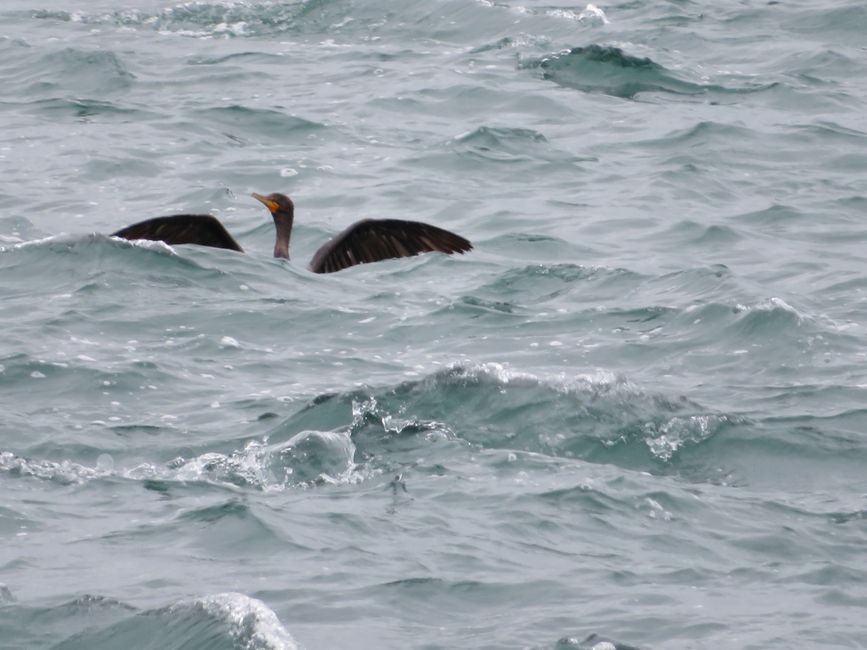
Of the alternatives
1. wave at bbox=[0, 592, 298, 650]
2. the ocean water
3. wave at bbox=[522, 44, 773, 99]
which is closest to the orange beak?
the ocean water

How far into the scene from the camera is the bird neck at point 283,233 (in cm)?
1219

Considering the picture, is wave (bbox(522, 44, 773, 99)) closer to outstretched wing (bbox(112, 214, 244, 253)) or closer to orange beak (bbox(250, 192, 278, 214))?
orange beak (bbox(250, 192, 278, 214))

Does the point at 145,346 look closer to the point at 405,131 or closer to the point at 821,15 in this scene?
the point at 405,131

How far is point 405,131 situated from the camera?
16.4m

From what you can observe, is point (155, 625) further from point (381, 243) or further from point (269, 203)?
point (269, 203)

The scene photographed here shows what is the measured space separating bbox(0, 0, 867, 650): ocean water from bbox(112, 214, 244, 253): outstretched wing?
0.26 m

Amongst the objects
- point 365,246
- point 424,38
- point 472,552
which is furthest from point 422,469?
point 424,38

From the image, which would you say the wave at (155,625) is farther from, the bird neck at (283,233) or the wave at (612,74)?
the wave at (612,74)

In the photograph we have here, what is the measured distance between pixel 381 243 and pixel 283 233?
40.0 inches

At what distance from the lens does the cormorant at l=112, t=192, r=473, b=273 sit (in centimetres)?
1138

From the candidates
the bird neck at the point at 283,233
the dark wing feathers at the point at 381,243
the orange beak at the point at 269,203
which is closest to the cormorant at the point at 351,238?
the dark wing feathers at the point at 381,243

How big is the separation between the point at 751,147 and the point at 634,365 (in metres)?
6.26

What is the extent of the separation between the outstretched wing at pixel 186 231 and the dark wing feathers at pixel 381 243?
653 mm

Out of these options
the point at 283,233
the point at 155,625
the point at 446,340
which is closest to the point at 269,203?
the point at 283,233
